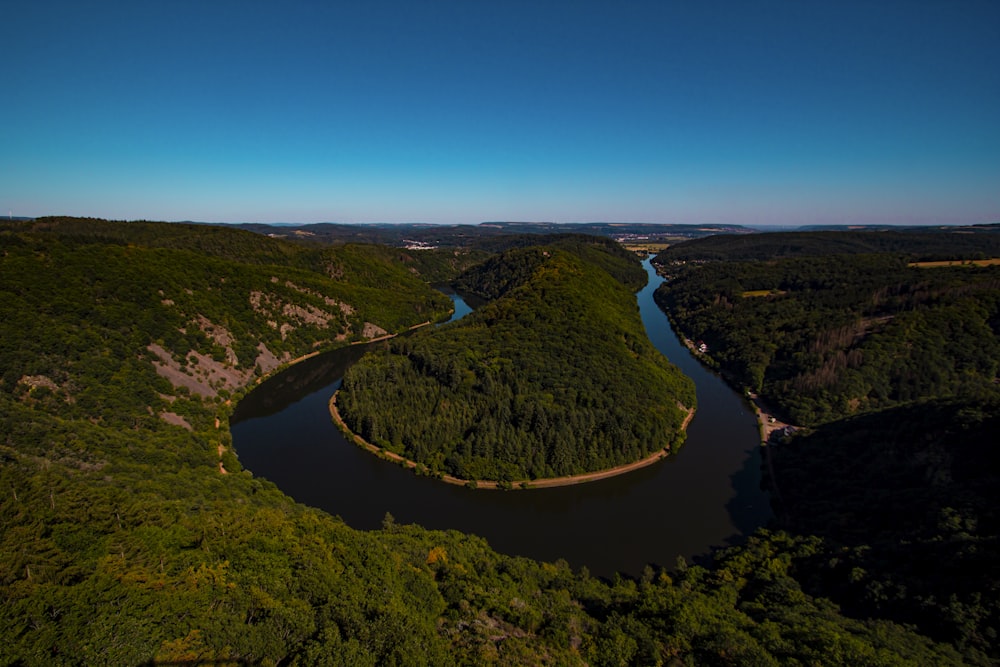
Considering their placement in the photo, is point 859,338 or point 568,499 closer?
→ point 568,499

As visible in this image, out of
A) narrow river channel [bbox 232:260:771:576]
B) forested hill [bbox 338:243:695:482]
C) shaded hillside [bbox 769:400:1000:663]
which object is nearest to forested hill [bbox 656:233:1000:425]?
shaded hillside [bbox 769:400:1000:663]

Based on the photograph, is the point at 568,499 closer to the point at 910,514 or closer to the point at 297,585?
the point at 910,514

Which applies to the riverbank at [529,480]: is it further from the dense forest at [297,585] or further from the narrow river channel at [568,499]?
the dense forest at [297,585]

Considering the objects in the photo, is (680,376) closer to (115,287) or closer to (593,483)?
(593,483)

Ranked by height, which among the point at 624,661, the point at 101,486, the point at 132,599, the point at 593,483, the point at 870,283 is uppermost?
the point at 870,283

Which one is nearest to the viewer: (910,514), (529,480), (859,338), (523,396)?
(910,514)

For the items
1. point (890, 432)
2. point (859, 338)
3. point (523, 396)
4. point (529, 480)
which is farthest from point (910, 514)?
point (859, 338)

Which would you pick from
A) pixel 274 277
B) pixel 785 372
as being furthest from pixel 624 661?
pixel 274 277

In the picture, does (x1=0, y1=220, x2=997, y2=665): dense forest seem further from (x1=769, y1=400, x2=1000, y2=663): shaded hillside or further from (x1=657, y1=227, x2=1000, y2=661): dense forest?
(x1=657, y1=227, x2=1000, y2=661): dense forest
